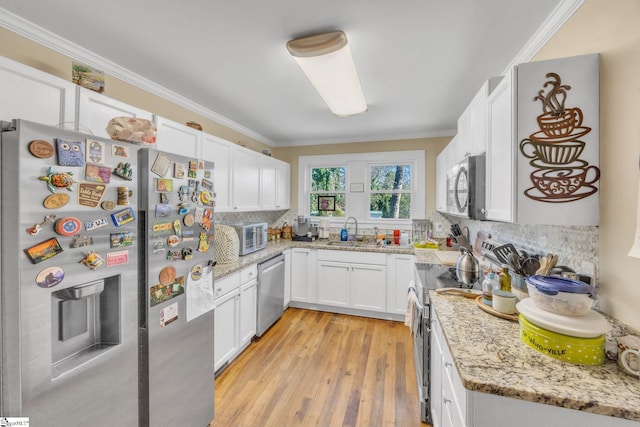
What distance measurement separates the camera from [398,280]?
10.1 ft

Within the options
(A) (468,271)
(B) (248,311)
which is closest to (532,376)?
(A) (468,271)

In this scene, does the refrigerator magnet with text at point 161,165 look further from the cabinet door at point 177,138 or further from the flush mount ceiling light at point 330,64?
the flush mount ceiling light at point 330,64

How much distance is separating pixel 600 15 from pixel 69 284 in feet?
7.66

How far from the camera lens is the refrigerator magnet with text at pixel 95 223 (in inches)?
38.3

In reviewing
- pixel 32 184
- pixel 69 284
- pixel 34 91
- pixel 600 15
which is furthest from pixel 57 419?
pixel 600 15

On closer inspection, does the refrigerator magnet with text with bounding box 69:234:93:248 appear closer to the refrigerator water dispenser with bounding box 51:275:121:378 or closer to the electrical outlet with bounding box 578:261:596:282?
the refrigerator water dispenser with bounding box 51:275:121:378

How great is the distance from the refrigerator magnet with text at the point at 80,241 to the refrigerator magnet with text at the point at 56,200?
122 millimetres

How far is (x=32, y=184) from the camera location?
831mm

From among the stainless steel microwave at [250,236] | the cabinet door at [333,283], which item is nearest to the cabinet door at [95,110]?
the stainless steel microwave at [250,236]

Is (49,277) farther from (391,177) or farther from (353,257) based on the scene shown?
(391,177)

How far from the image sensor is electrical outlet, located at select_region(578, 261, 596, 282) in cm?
109

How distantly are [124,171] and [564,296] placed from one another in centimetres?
180

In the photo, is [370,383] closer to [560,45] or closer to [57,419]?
[57,419]

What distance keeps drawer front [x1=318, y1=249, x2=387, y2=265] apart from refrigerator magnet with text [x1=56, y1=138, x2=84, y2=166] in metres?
2.68
